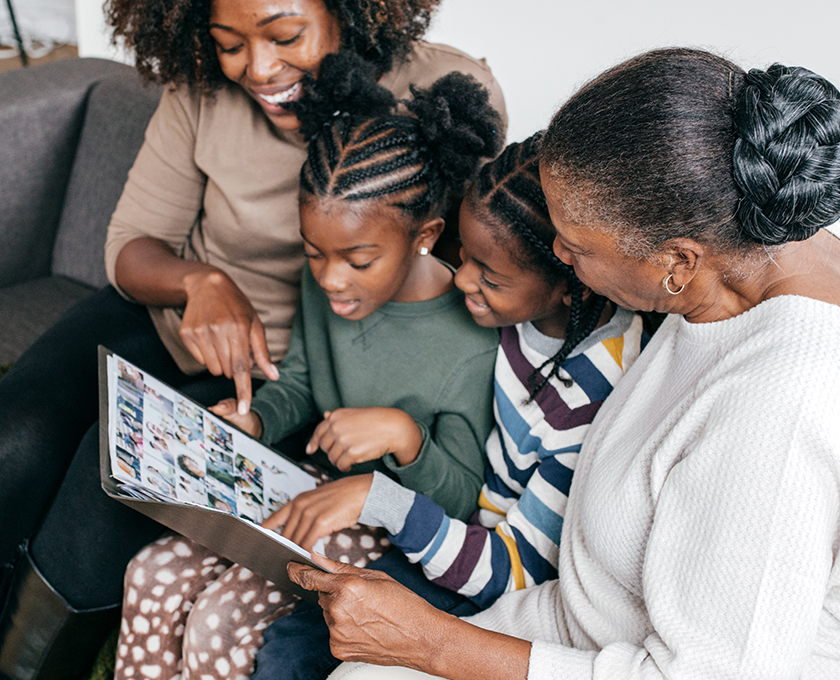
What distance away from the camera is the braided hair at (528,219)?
3.09ft

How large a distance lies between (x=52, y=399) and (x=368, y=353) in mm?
567

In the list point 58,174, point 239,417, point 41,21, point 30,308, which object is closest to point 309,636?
point 239,417

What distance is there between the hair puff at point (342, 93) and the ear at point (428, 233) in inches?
7.3

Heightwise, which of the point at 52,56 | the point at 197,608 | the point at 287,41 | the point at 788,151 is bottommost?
the point at 52,56

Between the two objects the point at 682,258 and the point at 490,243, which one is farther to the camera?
the point at 490,243

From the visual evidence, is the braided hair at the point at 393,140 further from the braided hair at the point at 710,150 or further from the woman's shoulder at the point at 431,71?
the braided hair at the point at 710,150

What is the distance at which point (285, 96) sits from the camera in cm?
117

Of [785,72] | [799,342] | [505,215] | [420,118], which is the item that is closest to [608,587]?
[799,342]

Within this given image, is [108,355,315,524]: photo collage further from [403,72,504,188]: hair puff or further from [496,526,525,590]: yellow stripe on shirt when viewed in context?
[403,72,504,188]: hair puff

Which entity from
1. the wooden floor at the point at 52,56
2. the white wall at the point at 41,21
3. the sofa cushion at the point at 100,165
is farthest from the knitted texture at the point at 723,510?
the white wall at the point at 41,21

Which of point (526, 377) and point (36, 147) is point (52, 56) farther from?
point (526, 377)

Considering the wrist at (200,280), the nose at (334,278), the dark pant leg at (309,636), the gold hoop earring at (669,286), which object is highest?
the gold hoop earring at (669,286)

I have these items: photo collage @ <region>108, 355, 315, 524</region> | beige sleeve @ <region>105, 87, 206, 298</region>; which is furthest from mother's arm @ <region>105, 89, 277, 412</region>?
photo collage @ <region>108, 355, 315, 524</region>

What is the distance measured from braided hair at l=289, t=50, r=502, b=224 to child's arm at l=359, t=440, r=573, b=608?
0.42m
